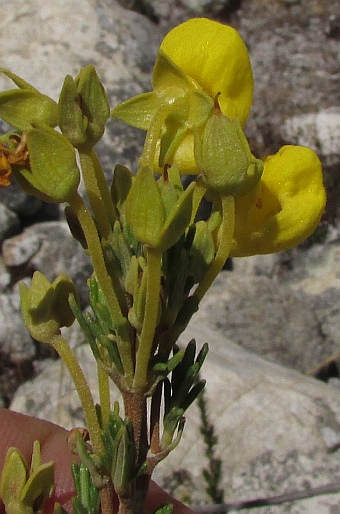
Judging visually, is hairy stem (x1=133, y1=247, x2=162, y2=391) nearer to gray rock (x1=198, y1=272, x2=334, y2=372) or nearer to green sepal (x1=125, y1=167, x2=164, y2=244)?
green sepal (x1=125, y1=167, x2=164, y2=244)

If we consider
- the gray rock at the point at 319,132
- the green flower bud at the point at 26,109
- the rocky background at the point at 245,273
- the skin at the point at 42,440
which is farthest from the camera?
the gray rock at the point at 319,132

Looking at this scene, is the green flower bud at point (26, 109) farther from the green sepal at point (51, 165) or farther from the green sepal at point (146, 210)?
the green sepal at point (146, 210)

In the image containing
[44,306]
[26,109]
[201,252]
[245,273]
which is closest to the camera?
[26,109]

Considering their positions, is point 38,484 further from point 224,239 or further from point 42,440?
point 42,440

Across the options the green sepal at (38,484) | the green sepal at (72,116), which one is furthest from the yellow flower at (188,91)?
the green sepal at (38,484)

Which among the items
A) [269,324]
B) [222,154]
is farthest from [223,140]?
[269,324]

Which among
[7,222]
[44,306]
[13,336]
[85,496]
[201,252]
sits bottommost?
[13,336]

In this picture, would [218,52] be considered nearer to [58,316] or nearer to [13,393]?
[58,316]
